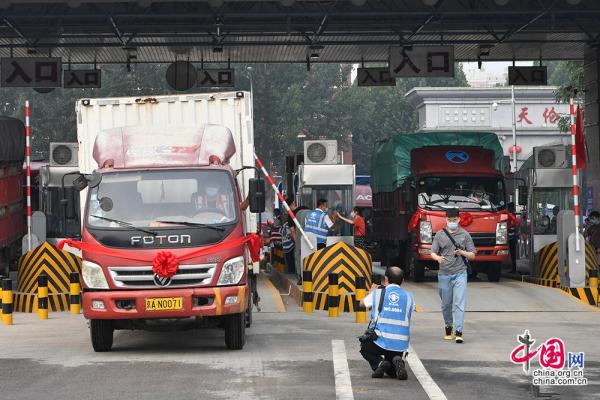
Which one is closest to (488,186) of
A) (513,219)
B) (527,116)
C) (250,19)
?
(513,219)

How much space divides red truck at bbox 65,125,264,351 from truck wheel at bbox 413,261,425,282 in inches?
491

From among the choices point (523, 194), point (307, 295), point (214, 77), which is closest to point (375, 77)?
point (214, 77)

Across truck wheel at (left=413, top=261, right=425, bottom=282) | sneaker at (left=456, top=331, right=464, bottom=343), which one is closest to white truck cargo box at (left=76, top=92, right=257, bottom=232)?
sneaker at (left=456, top=331, right=464, bottom=343)

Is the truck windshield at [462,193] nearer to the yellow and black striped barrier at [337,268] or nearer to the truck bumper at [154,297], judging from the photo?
the yellow and black striped barrier at [337,268]

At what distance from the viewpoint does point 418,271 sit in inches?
1104

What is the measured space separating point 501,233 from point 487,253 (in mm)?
529

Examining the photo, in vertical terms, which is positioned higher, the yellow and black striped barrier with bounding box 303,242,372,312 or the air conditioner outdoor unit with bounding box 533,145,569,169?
the air conditioner outdoor unit with bounding box 533,145,569,169

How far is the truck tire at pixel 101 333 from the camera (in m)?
14.8

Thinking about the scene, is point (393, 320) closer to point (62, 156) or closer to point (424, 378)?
point (424, 378)

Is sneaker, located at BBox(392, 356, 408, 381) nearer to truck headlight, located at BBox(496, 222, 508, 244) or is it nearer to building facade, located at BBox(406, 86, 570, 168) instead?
truck headlight, located at BBox(496, 222, 508, 244)

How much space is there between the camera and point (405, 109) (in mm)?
94562

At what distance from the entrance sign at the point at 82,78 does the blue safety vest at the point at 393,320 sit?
20.1 metres

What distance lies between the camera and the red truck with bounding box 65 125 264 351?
14289mm

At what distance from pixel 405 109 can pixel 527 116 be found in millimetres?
18101
